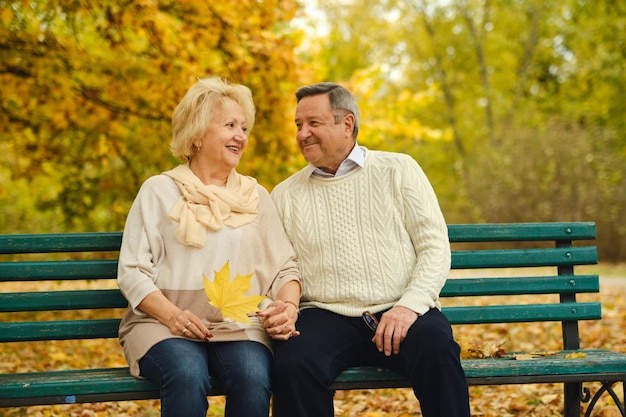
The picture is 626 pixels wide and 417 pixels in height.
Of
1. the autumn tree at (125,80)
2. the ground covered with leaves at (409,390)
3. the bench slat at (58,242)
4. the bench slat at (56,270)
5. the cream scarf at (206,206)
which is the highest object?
the autumn tree at (125,80)

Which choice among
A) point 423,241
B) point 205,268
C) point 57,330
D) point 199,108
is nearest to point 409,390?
point 423,241

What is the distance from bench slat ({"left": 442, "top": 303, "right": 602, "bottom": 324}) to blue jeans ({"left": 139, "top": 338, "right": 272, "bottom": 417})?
1.10 metres

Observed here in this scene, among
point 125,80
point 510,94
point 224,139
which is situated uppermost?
point 510,94

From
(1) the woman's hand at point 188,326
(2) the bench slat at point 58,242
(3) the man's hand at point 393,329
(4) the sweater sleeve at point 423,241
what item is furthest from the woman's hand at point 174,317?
(4) the sweater sleeve at point 423,241

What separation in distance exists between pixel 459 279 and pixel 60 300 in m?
1.88

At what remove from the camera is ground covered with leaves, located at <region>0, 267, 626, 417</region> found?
456 centimetres

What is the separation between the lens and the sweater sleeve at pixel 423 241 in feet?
10.9

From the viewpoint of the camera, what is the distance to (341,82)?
7.77m

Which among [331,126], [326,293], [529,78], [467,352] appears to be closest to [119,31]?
[331,126]

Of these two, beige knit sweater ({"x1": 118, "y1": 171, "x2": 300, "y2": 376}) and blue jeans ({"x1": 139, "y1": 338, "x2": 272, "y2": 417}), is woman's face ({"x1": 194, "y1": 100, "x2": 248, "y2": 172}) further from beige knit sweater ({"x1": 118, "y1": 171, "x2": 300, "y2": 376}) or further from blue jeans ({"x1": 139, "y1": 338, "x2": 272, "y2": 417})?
blue jeans ({"x1": 139, "y1": 338, "x2": 272, "y2": 417})

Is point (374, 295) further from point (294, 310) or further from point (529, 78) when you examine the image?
point (529, 78)

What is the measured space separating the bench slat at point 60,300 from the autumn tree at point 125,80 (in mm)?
2835

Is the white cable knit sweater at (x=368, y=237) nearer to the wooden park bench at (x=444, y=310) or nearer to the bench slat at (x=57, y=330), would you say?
the wooden park bench at (x=444, y=310)

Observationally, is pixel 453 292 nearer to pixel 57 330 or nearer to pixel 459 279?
pixel 459 279
